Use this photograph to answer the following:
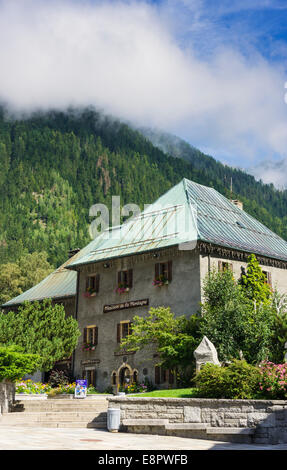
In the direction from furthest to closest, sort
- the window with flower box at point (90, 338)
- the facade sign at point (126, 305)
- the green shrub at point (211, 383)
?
the window with flower box at point (90, 338) < the facade sign at point (126, 305) < the green shrub at point (211, 383)

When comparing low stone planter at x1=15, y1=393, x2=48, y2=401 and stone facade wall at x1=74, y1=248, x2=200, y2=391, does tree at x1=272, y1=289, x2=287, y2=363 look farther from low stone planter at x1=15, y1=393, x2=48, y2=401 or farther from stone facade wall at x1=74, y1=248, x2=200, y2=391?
low stone planter at x1=15, y1=393, x2=48, y2=401

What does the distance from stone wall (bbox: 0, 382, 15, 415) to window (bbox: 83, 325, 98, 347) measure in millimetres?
12265

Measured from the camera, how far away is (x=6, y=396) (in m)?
25.3

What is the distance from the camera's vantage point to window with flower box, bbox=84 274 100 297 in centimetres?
3881

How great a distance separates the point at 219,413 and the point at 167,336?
12.9 metres

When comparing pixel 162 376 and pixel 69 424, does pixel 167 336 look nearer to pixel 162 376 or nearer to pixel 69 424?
pixel 162 376

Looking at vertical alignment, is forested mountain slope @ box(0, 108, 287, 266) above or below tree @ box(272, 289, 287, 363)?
above

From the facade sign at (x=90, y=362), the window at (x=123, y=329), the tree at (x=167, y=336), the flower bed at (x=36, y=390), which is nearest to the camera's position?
the flower bed at (x=36, y=390)

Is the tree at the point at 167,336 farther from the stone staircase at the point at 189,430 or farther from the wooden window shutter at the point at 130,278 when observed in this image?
the stone staircase at the point at 189,430

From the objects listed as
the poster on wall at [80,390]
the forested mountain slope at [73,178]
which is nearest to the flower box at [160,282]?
the poster on wall at [80,390]

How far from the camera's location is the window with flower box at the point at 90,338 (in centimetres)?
3756

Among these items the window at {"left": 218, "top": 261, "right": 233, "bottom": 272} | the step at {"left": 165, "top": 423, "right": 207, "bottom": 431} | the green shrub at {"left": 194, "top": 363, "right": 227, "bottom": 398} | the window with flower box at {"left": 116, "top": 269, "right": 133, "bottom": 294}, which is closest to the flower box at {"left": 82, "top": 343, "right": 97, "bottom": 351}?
the window with flower box at {"left": 116, "top": 269, "right": 133, "bottom": 294}

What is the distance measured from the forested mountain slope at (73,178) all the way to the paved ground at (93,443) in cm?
9769

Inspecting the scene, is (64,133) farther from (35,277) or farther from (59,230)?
(35,277)
